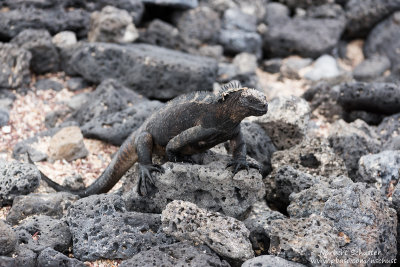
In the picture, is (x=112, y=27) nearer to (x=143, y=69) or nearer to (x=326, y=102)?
(x=143, y=69)

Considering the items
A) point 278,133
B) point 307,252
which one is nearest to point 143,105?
point 278,133

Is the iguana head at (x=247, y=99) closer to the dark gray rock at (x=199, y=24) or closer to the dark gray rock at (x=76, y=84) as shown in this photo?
the dark gray rock at (x=76, y=84)

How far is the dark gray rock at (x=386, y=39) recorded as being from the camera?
28.8 feet

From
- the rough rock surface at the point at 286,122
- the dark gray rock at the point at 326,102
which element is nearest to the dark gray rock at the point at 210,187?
the rough rock surface at the point at 286,122

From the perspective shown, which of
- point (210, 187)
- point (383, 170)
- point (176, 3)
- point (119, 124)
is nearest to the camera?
point (210, 187)

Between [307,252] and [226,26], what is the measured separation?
5.90m

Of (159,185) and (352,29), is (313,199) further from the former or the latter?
(352,29)

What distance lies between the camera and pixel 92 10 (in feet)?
25.1

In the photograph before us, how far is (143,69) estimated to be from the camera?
21.6 ft

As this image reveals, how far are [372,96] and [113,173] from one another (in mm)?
3222

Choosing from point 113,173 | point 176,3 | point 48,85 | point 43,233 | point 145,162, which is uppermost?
point 145,162

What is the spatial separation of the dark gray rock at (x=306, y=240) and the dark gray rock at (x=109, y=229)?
0.82 meters

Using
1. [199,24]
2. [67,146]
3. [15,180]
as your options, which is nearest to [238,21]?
[199,24]

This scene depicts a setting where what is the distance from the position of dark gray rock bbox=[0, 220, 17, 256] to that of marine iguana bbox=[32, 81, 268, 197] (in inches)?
44.3
